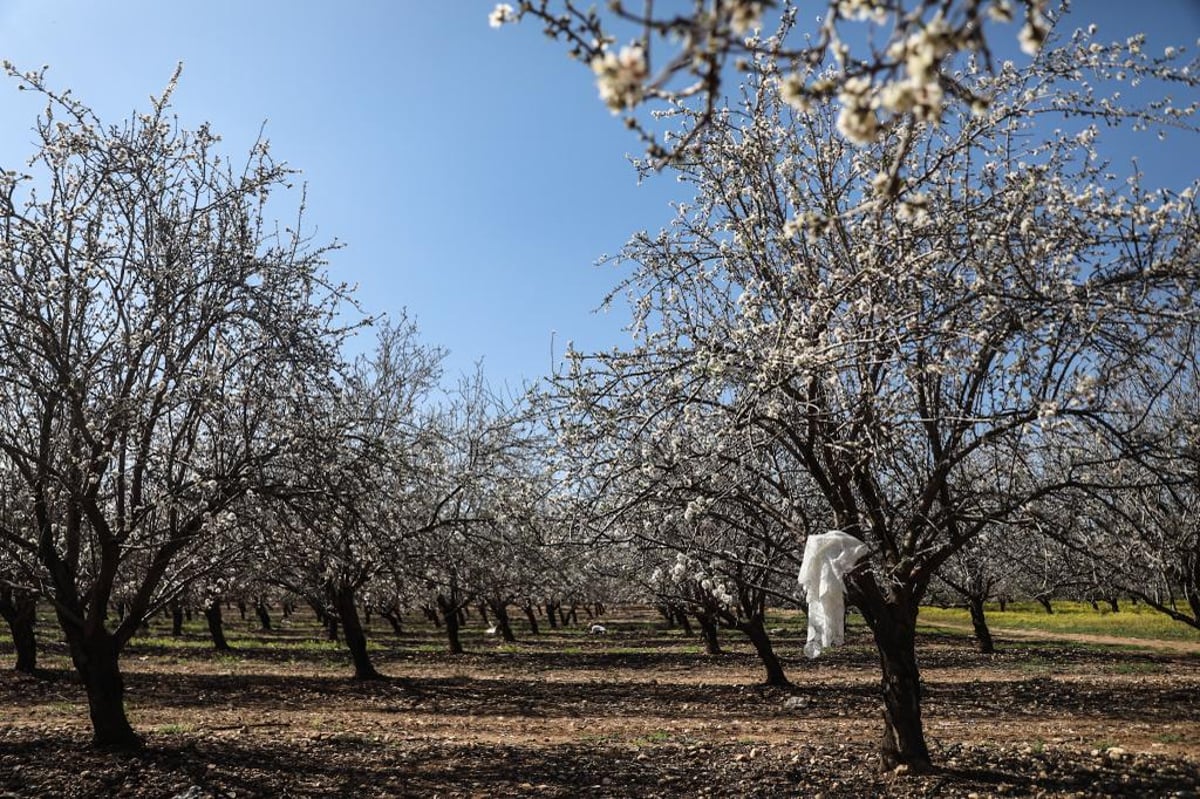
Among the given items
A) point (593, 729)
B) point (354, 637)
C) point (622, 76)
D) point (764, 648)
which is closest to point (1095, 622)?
point (764, 648)

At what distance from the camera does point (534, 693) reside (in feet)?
54.4

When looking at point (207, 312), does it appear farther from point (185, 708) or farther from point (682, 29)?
point (185, 708)

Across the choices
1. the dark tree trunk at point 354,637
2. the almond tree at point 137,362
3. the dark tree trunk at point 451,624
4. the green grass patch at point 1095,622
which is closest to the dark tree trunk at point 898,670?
the almond tree at point 137,362

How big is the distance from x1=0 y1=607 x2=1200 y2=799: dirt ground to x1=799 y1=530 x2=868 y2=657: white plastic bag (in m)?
1.72

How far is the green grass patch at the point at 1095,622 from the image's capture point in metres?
34.5

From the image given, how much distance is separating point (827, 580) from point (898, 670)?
1.90 metres

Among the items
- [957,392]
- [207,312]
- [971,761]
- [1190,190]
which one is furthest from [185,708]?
[1190,190]

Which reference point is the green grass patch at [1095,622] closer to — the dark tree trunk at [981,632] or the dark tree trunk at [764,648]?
the dark tree trunk at [981,632]

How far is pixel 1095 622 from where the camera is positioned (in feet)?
135

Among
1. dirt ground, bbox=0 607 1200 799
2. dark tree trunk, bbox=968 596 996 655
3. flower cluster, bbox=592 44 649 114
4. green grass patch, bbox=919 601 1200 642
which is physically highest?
flower cluster, bbox=592 44 649 114

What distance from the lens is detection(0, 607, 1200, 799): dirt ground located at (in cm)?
800

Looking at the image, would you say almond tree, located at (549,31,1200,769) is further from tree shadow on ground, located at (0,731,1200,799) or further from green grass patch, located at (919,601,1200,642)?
green grass patch, located at (919,601,1200,642)

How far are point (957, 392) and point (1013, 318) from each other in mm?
2013

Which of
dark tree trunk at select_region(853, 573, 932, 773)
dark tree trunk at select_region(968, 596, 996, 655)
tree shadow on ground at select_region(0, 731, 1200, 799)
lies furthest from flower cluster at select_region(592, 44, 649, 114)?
dark tree trunk at select_region(968, 596, 996, 655)
